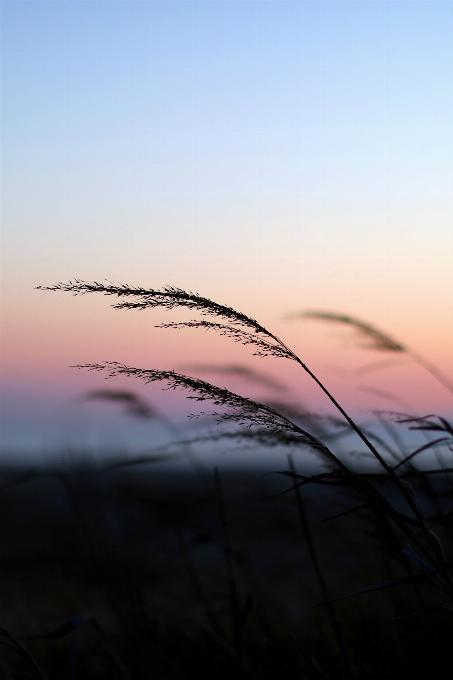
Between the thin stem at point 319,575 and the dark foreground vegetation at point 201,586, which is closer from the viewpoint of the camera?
the thin stem at point 319,575

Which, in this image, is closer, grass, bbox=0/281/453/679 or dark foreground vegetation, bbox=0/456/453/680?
grass, bbox=0/281/453/679

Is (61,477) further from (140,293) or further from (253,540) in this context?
(253,540)

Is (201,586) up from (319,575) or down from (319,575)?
down

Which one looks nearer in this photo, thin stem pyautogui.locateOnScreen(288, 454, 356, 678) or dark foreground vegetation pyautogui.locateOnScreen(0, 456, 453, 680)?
thin stem pyautogui.locateOnScreen(288, 454, 356, 678)

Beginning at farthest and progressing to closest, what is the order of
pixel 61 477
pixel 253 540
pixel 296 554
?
pixel 253 540
pixel 296 554
pixel 61 477

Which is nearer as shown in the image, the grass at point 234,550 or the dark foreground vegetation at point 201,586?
the grass at point 234,550

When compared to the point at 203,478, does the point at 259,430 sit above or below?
above

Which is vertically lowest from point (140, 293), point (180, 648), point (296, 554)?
point (296, 554)

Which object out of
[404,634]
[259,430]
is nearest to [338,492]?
[259,430]

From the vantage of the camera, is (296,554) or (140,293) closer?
(140,293)

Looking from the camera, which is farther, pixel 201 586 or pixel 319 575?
pixel 201 586

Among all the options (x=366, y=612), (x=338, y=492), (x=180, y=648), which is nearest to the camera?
(x=338, y=492)

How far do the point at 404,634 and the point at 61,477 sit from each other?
3.93ft

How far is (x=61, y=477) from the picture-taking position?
6.47 ft
